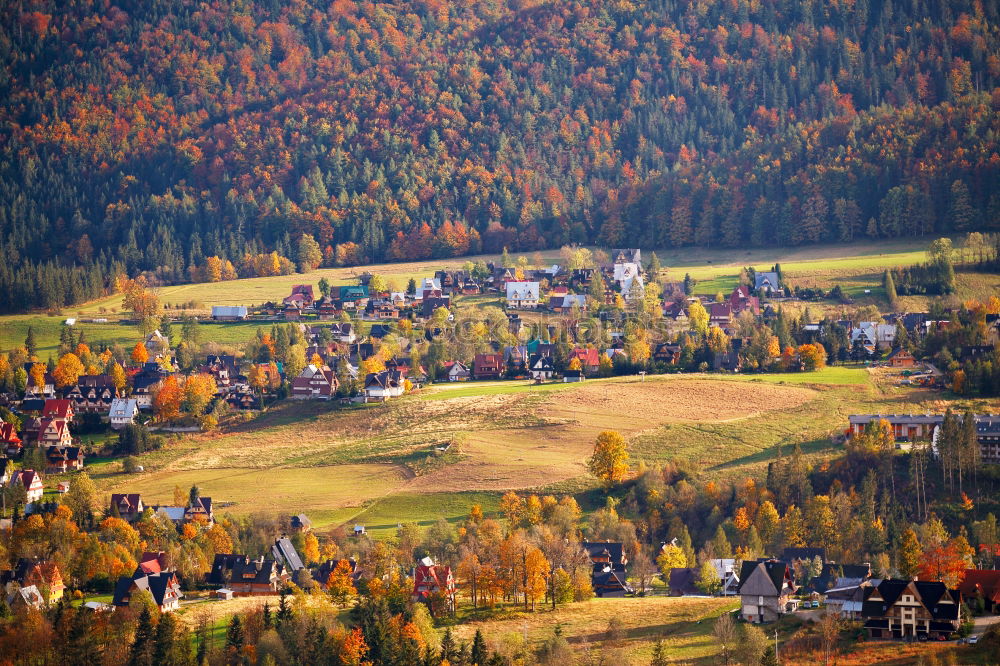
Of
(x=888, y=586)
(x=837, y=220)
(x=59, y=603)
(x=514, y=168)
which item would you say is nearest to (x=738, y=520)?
(x=888, y=586)

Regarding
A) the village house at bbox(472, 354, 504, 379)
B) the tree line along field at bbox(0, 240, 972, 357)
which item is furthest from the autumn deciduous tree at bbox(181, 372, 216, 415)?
the tree line along field at bbox(0, 240, 972, 357)

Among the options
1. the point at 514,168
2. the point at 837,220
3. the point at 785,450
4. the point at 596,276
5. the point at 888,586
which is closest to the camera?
the point at 888,586

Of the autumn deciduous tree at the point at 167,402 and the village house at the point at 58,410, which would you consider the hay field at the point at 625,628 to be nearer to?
the autumn deciduous tree at the point at 167,402

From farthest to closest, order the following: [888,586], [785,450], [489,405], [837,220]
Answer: [837,220] < [489,405] < [785,450] < [888,586]

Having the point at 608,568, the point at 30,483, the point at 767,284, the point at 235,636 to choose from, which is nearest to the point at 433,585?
the point at 235,636

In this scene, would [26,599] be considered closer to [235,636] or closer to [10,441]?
[235,636]

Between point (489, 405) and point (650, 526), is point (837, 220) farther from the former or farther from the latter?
point (650, 526)

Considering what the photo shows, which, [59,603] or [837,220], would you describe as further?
[837,220]

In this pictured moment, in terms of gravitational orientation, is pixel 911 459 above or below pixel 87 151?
below
